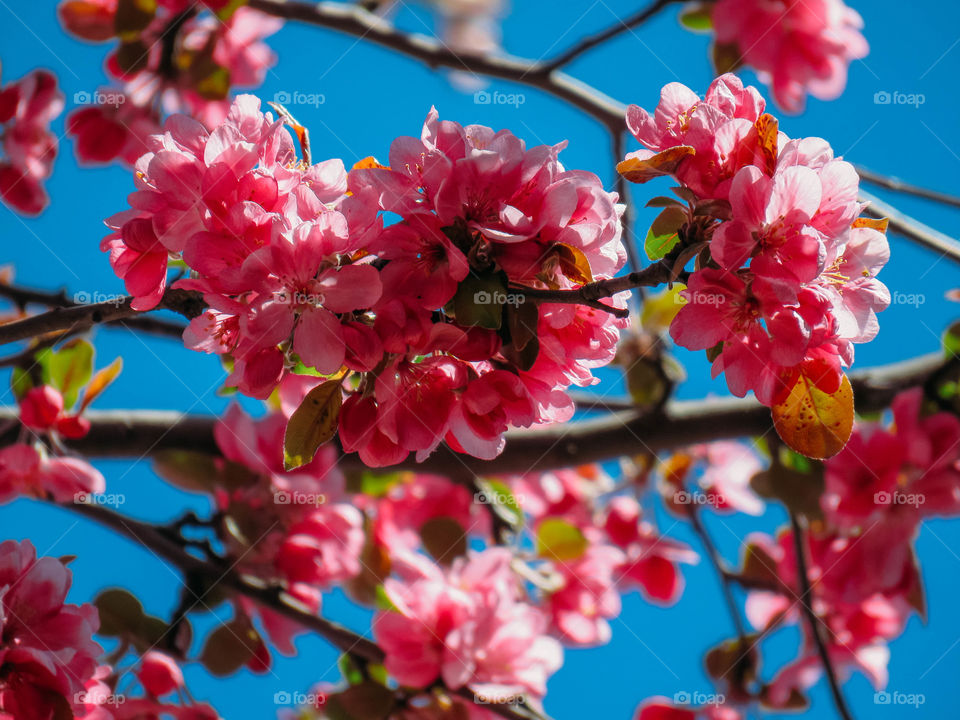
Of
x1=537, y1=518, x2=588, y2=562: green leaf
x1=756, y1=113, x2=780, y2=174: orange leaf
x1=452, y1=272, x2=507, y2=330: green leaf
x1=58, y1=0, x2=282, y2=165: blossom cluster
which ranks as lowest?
x1=452, y1=272, x2=507, y2=330: green leaf

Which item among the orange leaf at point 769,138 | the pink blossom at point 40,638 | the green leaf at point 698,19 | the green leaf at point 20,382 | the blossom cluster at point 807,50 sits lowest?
the pink blossom at point 40,638

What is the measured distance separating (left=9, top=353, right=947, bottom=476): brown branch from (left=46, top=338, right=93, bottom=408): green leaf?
7 cm

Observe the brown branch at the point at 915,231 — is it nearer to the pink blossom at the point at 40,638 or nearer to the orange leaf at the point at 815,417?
the orange leaf at the point at 815,417

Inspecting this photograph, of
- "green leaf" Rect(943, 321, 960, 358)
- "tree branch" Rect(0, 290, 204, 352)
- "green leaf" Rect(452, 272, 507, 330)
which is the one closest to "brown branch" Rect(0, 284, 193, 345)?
"tree branch" Rect(0, 290, 204, 352)

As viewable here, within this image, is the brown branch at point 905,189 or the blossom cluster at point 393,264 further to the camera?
the brown branch at point 905,189

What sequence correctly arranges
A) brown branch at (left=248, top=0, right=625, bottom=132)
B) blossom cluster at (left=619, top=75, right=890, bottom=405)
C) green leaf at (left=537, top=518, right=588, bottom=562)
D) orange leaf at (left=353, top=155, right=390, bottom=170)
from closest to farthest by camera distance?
1. blossom cluster at (left=619, top=75, right=890, bottom=405)
2. orange leaf at (left=353, top=155, right=390, bottom=170)
3. brown branch at (left=248, top=0, right=625, bottom=132)
4. green leaf at (left=537, top=518, right=588, bottom=562)

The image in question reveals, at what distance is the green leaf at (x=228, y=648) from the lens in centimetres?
122

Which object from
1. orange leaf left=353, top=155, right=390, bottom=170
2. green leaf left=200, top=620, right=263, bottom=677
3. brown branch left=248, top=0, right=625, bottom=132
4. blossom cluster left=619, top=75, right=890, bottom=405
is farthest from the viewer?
brown branch left=248, top=0, right=625, bottom=132

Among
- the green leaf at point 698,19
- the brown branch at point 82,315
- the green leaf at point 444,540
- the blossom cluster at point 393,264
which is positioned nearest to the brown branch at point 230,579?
the green leaf at point 444,540

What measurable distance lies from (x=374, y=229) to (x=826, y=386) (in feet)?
1.35

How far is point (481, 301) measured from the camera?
0.64 metres

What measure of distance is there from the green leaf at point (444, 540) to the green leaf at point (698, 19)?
1082 millimetres

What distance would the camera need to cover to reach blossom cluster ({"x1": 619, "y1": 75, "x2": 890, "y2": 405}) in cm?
62

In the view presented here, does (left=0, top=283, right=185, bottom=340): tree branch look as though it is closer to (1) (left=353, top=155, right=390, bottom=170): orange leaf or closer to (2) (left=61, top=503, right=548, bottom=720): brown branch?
(2) (left=61, top=503, right=548, bottom=720): brown branch
